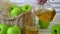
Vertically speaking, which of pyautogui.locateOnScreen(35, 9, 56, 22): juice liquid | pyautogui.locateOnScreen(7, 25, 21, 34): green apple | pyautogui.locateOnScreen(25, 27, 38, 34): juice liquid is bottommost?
pyautogui.locateOnScreen(25, 27, 38, 34): juice liquid

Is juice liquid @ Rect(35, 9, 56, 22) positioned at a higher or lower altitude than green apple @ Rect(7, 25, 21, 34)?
higher

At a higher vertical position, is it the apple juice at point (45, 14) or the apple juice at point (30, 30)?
the apple juice at point (45, 14)

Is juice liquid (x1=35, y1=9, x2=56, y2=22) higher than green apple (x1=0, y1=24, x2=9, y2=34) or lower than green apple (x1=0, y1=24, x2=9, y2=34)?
higher

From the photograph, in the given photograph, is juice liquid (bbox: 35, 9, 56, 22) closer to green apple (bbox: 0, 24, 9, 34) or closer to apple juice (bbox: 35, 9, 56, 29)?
apple juice (bbox: 35, 9, 56, 29)

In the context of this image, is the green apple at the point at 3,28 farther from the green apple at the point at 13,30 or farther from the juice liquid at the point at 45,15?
the juice liquid at the point at 45,15

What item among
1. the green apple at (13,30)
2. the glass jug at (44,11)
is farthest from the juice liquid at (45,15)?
the green apple at (13,30)

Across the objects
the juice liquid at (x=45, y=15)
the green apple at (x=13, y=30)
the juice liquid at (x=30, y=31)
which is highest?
the juice liquid at (x=45, y=15)

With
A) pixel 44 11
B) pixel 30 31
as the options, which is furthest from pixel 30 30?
pixel 44 11

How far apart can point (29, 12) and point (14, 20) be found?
3.2 inches

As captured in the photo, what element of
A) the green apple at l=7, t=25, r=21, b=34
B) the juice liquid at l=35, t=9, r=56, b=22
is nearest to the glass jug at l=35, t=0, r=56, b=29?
the juice liquid at l=35, t=9, r=56, b=22

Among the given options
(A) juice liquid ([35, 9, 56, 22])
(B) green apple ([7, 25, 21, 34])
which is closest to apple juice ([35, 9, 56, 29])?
(A) juice liquid ([35, 9, 56, 22])

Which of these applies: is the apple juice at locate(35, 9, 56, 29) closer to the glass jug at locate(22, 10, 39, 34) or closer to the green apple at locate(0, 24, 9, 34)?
the glass jug at locate(22, 10, 39, 34)

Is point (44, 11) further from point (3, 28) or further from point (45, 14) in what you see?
point (3, 28)

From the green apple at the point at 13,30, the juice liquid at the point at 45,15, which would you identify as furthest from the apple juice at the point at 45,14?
the green apple at the point at 13,30
